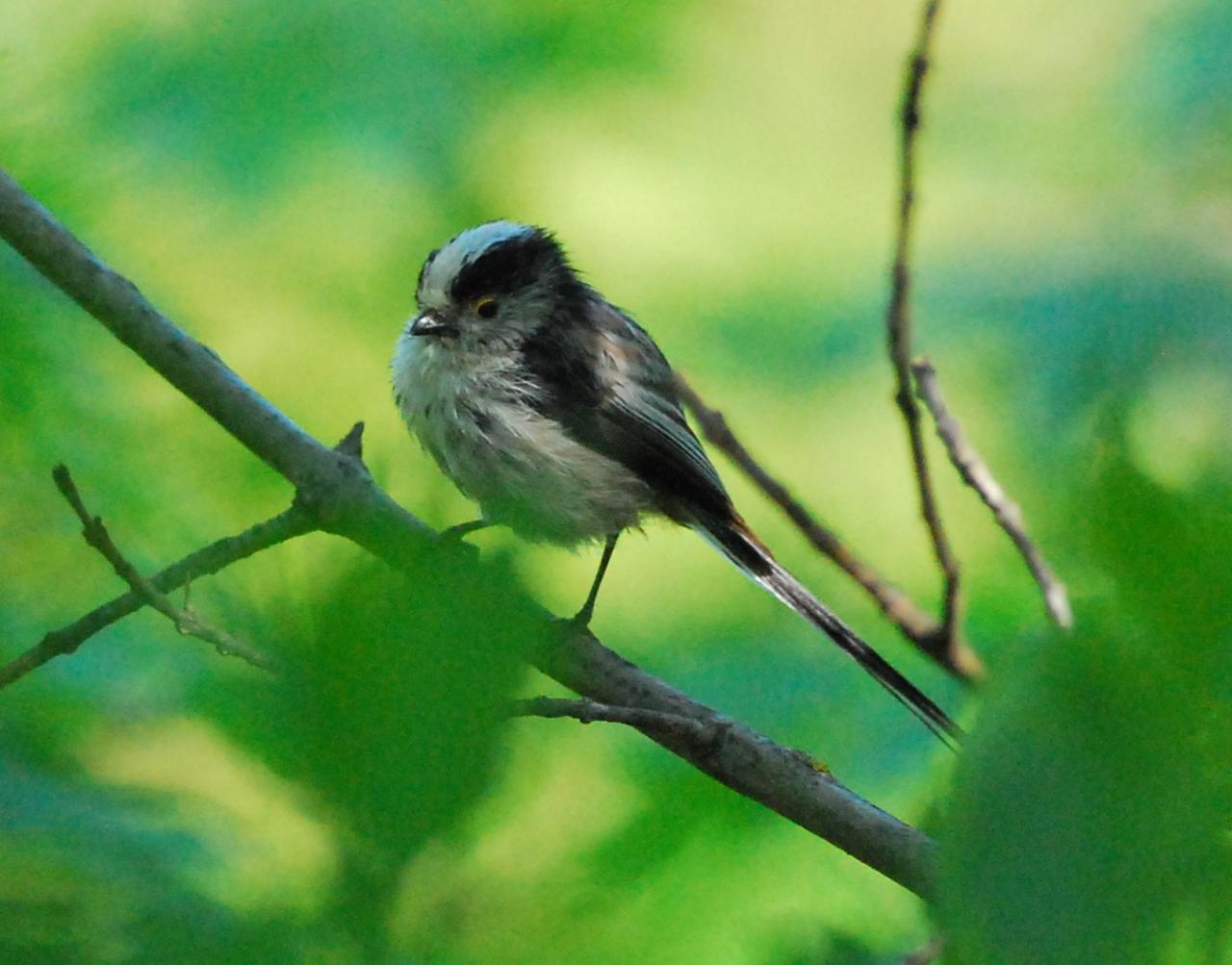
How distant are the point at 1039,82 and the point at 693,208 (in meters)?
1.04

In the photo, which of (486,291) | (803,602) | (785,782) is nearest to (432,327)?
(486,291)

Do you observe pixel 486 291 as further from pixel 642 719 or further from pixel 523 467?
pixel 642 719

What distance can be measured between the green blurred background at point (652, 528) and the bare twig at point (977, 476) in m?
0.10

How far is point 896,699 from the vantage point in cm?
221

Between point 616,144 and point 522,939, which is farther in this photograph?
point 616,144

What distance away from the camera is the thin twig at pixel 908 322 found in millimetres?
1734

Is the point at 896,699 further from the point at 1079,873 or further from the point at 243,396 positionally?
the point at 1079,873

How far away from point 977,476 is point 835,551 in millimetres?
198

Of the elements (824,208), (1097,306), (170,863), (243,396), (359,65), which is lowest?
(170,863)

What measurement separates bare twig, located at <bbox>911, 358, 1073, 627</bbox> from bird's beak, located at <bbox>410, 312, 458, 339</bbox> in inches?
45.6

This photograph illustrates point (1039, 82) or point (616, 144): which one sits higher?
point (1039, 82)

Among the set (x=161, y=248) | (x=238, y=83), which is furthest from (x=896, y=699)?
(x=238, y=83)

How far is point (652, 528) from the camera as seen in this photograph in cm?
309

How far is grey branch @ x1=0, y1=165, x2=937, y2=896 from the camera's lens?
56.8 inches
